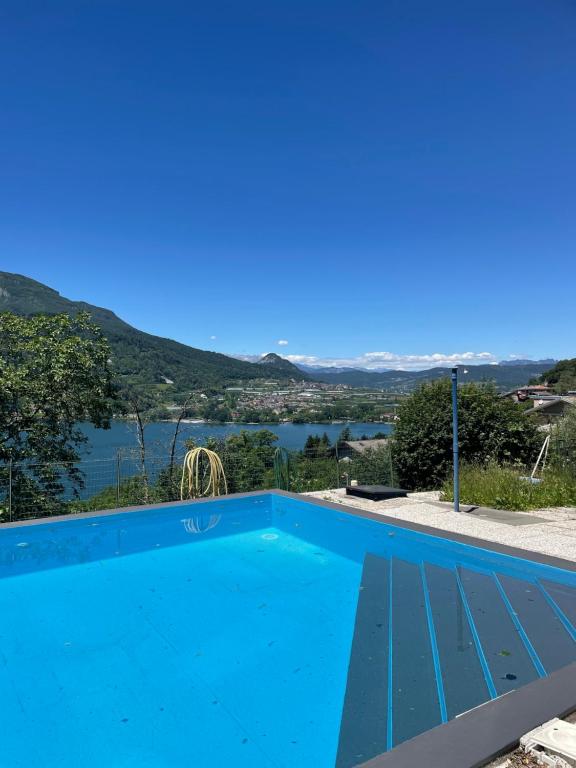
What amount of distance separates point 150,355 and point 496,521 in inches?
622

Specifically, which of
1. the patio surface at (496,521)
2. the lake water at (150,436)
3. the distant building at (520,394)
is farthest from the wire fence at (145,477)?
the distant building at (520,394)

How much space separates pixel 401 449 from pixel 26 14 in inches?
400

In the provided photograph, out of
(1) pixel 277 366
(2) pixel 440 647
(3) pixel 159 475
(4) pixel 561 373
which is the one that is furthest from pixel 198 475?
(4) pixel 561 373

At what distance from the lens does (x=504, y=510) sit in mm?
7121

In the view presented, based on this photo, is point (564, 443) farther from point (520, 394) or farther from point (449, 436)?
point (520, 394)

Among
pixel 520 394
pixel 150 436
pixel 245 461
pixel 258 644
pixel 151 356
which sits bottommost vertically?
pixel 258 644

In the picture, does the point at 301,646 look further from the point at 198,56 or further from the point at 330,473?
the point at 198,56

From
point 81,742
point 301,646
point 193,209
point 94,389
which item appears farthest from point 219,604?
point 193,209

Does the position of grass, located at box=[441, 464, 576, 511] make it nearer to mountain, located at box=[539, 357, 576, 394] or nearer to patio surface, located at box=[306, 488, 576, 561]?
patio surface, located at box=[306, 488, 576, 561]

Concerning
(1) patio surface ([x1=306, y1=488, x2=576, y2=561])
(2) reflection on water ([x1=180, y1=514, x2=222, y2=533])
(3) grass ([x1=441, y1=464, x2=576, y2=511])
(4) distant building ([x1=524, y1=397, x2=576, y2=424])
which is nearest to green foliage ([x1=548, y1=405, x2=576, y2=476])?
(4) distant building ([x1=524, y1=397, x2=576, y2=424])

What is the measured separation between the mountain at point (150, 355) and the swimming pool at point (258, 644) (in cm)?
672

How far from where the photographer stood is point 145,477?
841 cm

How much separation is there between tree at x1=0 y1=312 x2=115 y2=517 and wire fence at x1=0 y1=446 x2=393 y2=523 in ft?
0.20

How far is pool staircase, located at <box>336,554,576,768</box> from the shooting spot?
8.39ft
